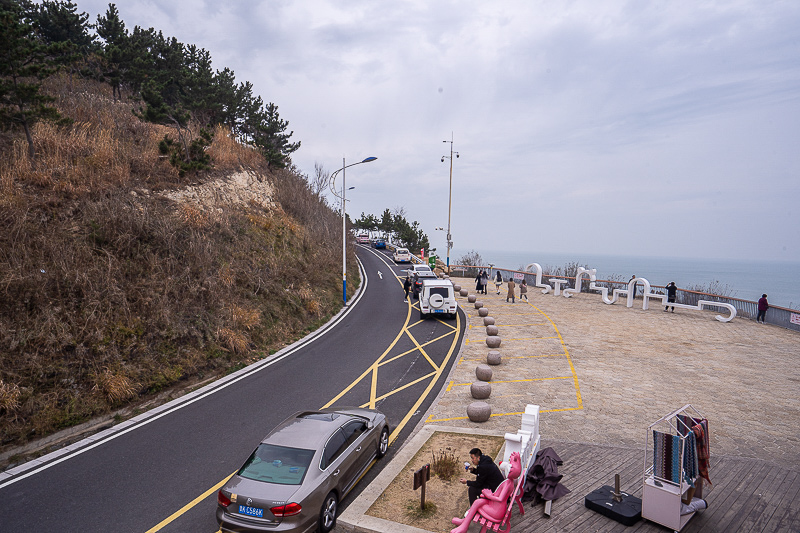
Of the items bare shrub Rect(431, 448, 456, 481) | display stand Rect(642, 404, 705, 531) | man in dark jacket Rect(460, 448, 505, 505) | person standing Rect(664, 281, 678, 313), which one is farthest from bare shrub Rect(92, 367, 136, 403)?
person standing Rect(664, 281, 678, 313)

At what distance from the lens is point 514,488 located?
21.7ft

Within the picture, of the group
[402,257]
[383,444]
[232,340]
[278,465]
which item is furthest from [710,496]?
[402,257]

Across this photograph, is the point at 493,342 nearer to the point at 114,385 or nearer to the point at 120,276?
the point at 114,385

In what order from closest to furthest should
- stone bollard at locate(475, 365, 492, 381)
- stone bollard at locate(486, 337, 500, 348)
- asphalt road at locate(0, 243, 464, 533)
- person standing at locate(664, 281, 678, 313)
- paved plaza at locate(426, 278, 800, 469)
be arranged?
asphalt road at locate(0, 243, 464, 533), paved plaza at locate(426, 278, 800, 469), stone bollard at locate(475, 365, 492, 381), stone bollard at locate(486, 337, 500, 348), person standing at locate(664, 281, 678, 313)

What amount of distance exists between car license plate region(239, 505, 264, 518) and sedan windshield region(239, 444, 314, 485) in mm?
448

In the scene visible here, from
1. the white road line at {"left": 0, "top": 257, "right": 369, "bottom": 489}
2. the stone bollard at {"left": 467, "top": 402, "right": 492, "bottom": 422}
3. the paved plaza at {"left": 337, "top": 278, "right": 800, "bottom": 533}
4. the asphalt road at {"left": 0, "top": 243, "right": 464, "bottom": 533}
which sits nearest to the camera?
the paved plaza at {"left": 337, "top": 278, "right": 800, "bottom": 533}

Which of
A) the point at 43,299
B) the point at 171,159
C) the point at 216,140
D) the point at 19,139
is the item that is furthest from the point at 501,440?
the point at 216,140

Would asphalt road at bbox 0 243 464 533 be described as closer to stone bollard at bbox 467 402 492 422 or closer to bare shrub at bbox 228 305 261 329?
stone bollard at bbox 467 402 492 422

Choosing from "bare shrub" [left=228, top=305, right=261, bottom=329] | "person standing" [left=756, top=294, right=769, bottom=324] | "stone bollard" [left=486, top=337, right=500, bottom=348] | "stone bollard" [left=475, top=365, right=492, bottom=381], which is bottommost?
"stone bollard" [left=475, top=365, right=492, bottom=381]

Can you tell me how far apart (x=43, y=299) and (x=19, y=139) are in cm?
965

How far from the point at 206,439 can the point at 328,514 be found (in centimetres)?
475

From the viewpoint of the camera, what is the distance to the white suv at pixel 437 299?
2255 cm

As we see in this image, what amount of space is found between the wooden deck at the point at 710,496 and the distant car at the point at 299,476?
3040mm

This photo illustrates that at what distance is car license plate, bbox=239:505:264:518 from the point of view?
19.5 ft
